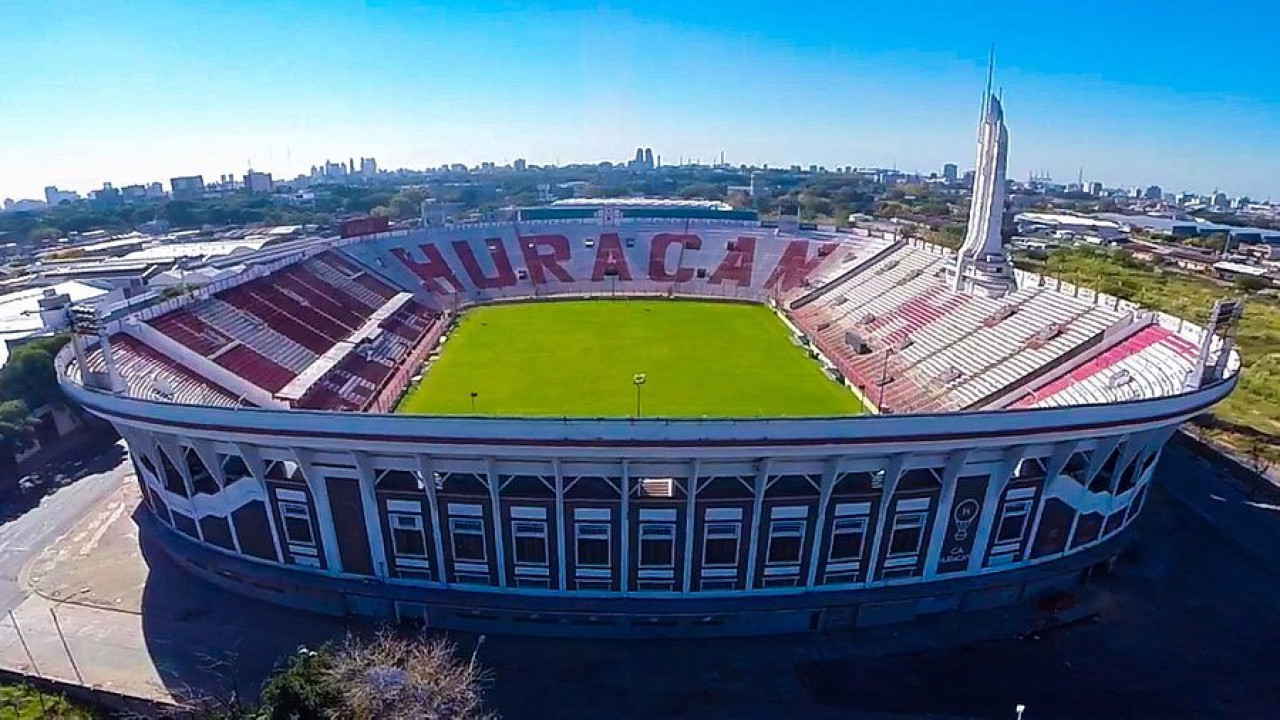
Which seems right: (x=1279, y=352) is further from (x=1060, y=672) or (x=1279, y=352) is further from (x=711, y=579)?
(x=711, y=579)

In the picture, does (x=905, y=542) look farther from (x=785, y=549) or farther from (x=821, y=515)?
(x=785, y=549)

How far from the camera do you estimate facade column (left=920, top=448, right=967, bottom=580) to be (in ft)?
75.9

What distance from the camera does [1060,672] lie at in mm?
22750

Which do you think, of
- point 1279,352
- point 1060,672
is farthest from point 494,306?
point 1279,352

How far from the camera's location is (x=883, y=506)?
77.0ft

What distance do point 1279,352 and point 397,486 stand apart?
70.8 m

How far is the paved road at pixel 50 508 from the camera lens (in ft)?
92.6

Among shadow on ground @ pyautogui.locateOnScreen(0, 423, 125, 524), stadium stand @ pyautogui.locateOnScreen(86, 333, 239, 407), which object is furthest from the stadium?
shadow on ground @ pyautogui.locateOnScreen(0, 423, 125, 524)

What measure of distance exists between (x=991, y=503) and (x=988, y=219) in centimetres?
2800

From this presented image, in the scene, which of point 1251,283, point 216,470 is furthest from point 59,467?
point 1251,283

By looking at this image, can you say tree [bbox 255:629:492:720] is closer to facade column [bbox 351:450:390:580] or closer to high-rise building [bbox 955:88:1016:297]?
facade column [bbox 351:450:390:580]

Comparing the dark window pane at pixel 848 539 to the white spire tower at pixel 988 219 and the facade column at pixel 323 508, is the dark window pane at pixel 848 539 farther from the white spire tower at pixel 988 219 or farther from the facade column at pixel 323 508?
the white spire tower at pixel 988 219


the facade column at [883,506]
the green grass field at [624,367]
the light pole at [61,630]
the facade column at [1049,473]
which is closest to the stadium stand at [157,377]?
the light pole at [61,630]

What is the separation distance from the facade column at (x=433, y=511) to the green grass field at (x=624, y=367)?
1538 centimetres
